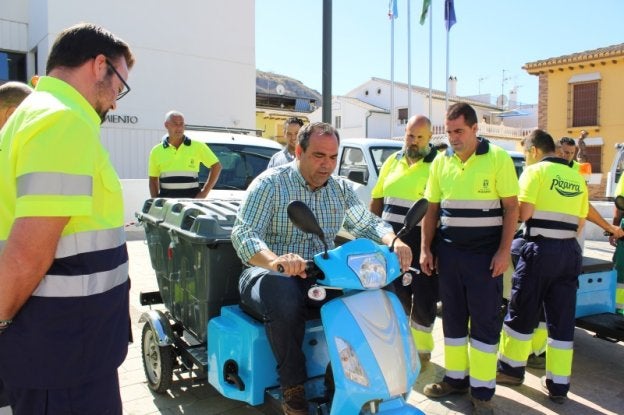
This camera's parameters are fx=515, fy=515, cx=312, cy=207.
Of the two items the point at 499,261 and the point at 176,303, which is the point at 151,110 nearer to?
the point at 176,303

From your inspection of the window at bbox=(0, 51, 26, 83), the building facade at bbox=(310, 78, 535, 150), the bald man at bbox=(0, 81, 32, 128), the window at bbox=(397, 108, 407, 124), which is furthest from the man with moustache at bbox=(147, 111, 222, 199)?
the window at bbox=(397, 108, 407, 124)

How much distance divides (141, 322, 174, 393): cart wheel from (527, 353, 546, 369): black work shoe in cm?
307

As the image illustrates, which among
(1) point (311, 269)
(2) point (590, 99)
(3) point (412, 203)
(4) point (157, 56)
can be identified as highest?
(4) point (157, 56)

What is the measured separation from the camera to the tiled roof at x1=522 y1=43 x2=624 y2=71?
2234 centimetres

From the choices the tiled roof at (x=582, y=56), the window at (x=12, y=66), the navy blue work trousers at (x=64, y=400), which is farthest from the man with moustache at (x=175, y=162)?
the tiled roof at (x=582, y=56)

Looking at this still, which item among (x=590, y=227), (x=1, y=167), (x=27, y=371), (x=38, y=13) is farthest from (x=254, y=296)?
(x=38, y=13)

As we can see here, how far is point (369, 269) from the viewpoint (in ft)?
7.97

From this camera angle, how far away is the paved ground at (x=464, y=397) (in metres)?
3.62

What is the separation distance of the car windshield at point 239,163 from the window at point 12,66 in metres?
13.7

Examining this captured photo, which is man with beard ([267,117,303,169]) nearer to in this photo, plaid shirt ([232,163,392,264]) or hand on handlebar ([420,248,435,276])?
hand on handlebar ([420,248,435,276])

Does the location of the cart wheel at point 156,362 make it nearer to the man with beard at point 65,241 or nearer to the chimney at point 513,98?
the man with beard at point 65,241

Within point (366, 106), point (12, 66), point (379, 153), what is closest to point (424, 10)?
point (366, 106)

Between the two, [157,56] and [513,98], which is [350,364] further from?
[513,98]

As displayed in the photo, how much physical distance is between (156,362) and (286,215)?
1696mm
